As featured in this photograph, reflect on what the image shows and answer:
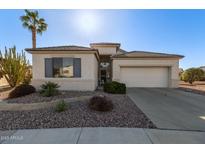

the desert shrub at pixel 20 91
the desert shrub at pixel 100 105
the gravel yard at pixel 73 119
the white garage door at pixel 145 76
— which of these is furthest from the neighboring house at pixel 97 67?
the gravel yard at pixel 73 119

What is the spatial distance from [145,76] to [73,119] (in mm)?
12290

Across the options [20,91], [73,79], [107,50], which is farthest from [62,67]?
[107,50]

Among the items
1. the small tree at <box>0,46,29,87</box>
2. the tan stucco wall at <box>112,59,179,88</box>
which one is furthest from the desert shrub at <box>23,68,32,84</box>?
the tan stucco wall at <box>112,59,179,88</box>

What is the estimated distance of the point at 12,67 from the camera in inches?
595

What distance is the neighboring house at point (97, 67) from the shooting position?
1244 centimetres

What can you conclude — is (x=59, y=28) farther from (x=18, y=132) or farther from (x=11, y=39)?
(x=18, y=132)

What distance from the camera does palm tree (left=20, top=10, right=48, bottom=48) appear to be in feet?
65.4

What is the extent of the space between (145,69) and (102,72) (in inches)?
238

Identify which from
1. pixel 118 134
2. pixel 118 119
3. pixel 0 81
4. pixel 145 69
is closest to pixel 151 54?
pixel 145 69

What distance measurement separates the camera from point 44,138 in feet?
13.2

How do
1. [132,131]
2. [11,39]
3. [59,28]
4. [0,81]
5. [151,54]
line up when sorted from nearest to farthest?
[132,131], [59,28], [11,39], [151,54], [0,81]

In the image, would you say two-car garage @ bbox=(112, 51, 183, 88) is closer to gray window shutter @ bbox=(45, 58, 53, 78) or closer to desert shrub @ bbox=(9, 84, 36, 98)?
gray window shutter @ bbox=(45, 58, 53, 78)

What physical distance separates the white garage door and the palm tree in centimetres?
1351

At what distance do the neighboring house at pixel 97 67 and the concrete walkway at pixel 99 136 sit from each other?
8009 millimetres
